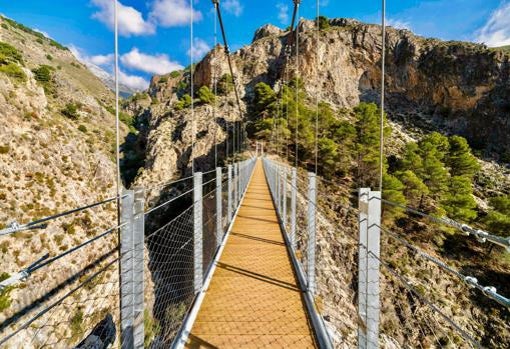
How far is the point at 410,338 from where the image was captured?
1117 centimetres

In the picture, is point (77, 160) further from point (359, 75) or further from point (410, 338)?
point (359, 75)

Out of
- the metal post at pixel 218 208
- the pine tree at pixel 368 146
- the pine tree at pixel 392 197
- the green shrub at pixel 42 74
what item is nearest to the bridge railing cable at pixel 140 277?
the metal post at pixel 218 208

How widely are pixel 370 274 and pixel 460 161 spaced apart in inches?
1074

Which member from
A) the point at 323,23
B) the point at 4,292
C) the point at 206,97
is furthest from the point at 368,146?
the point at 323,23

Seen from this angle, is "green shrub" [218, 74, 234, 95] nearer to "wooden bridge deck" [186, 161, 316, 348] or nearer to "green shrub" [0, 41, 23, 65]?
"green shrub" [0, 41, 23, 65]

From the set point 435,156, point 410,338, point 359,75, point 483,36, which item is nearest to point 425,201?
point 435,156

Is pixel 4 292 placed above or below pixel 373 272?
above

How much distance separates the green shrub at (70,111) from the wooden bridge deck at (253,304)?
41678 millimetres

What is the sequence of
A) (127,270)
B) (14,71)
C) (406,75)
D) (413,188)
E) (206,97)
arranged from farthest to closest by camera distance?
(406,75) → (206,97) → (14,71) → (413,188) → (127,270)

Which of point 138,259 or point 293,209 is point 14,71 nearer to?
point 293,209

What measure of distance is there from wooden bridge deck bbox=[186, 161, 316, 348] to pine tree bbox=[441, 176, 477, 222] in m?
17.6

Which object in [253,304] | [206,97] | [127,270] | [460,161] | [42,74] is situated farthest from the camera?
[206,97]

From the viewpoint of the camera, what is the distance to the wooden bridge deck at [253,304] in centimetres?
181

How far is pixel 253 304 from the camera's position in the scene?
2.23 m
